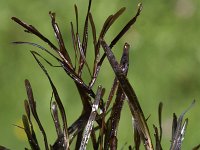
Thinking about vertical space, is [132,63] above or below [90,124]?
above

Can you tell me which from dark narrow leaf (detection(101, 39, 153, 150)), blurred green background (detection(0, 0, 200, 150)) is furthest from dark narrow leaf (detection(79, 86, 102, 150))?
blurred green background (detection(0, 0, 200, 150))

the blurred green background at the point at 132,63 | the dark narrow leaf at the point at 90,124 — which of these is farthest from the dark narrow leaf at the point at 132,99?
the blurred green background at the point at 132,63

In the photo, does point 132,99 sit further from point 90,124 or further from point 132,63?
point 132,63

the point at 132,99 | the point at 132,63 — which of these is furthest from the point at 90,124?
the point at 132,63

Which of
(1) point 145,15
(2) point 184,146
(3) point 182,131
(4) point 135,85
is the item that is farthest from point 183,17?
(3) point 182,131

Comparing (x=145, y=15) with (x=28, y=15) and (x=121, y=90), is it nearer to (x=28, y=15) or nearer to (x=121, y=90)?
(x=28, y=15)

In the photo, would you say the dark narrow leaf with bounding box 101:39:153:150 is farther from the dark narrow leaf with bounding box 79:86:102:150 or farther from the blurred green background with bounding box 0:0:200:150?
the blurred green background with bounding box 0:0:200:150

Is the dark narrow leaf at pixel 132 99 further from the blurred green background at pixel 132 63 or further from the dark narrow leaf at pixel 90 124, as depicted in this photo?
the blurred green background at pixel 132 63
